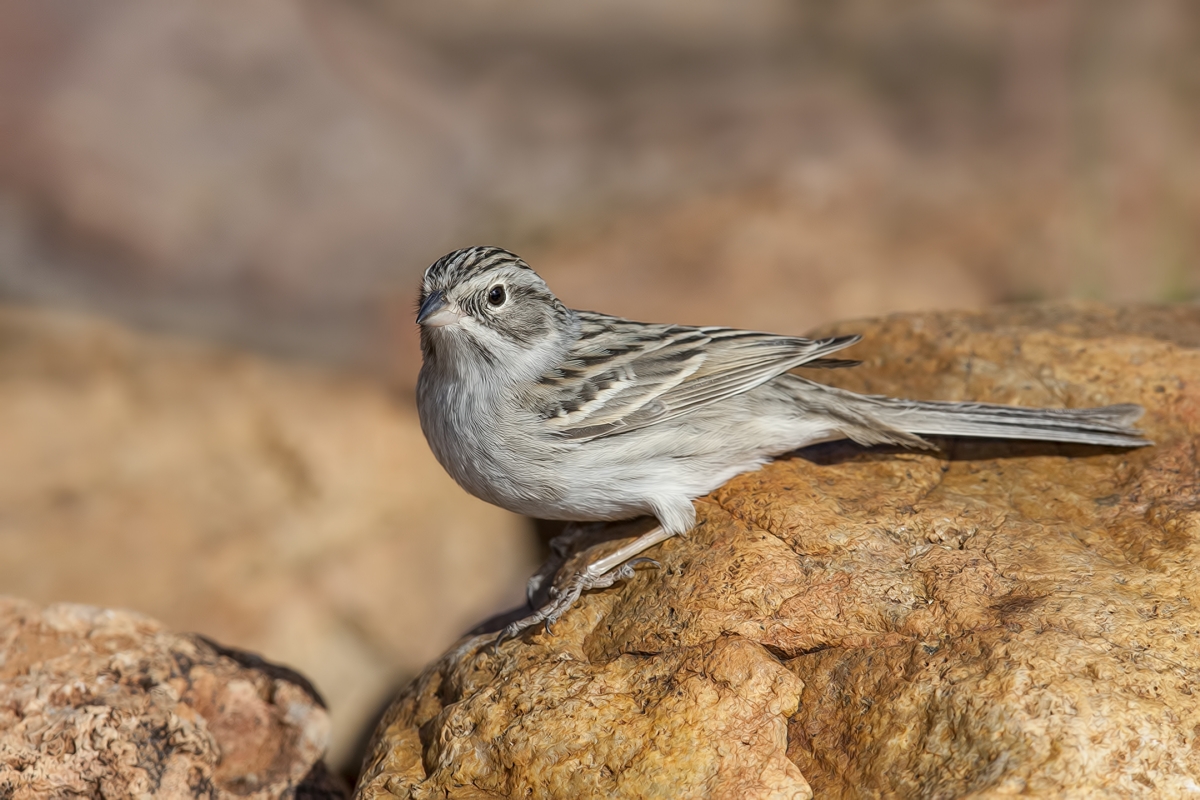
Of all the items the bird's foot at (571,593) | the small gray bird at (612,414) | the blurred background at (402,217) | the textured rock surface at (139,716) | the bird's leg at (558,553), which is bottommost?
the textured rock surface at (139,716)

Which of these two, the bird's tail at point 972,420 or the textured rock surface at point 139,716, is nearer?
the textured rock surface at point 139,716

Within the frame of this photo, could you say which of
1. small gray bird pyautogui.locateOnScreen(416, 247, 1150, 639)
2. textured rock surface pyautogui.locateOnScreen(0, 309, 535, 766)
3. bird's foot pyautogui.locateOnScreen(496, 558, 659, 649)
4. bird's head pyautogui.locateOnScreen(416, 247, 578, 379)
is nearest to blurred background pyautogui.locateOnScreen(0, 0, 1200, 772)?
textured rock surface pyautogui.locateOnScreen(0, 309, 535, 766)

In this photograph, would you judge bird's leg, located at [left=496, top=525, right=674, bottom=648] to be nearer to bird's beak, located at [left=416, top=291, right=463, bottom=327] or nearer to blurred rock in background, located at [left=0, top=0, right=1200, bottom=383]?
bird's beak, located at [left=416, top=291, right=463, bottom=327]

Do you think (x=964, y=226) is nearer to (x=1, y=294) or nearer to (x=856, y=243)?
(x=856, y=243)

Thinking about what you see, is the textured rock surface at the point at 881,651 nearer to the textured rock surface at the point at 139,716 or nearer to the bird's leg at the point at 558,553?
the bird's leg at the point at 558,553

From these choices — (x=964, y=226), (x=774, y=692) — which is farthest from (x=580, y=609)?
(x=964, y=226)

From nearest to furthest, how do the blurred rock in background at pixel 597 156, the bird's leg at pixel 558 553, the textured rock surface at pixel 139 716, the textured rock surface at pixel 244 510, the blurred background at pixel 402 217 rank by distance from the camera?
1. the textured rock surface at pixel 139 716
2. the bird's leg at pixel 558 553
3. the textured rock surface at pixel 244 510
4. the blurred background at pixel 402 217
5. the blurred rock in background at pixel 597 156

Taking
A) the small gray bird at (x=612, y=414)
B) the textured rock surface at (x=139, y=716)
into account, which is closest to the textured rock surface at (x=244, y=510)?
the textured rock surface at (x=139, y=716)
